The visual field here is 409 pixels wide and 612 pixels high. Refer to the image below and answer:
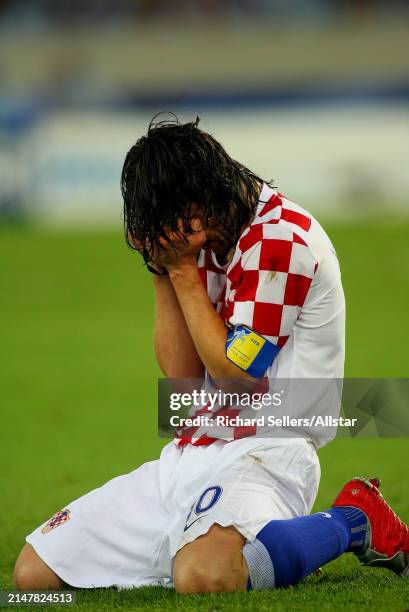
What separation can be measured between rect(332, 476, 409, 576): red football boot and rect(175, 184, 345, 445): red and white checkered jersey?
34 centimetres

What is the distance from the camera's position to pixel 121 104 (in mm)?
26531

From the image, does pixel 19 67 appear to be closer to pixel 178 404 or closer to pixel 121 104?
pixel 121 104

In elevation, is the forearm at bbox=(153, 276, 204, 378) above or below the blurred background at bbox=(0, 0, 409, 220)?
below

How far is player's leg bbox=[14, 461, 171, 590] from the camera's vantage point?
10.6ft

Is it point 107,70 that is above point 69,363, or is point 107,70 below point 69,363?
above

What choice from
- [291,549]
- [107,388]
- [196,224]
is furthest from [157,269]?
[107,388]

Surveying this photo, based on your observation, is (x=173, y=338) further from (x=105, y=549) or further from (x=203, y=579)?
(x=203, y=579)

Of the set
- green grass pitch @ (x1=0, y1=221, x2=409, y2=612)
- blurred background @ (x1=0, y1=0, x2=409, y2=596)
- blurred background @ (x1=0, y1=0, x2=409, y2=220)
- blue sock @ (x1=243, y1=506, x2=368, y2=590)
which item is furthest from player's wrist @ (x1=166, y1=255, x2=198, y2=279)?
blurred background @ (x1=0, y1=0, x2=409, y2=220)

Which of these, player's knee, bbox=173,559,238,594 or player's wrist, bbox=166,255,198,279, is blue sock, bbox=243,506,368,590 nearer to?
player's knee, bbox=173,559,238,594

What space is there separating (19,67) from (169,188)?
79.4 feet

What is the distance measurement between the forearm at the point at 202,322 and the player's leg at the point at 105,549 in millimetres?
429

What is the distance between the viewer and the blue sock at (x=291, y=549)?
2.97 meters

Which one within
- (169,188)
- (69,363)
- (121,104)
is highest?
(121,104)

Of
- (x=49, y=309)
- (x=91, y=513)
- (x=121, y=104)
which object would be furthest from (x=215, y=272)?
(x=121, y=104)
